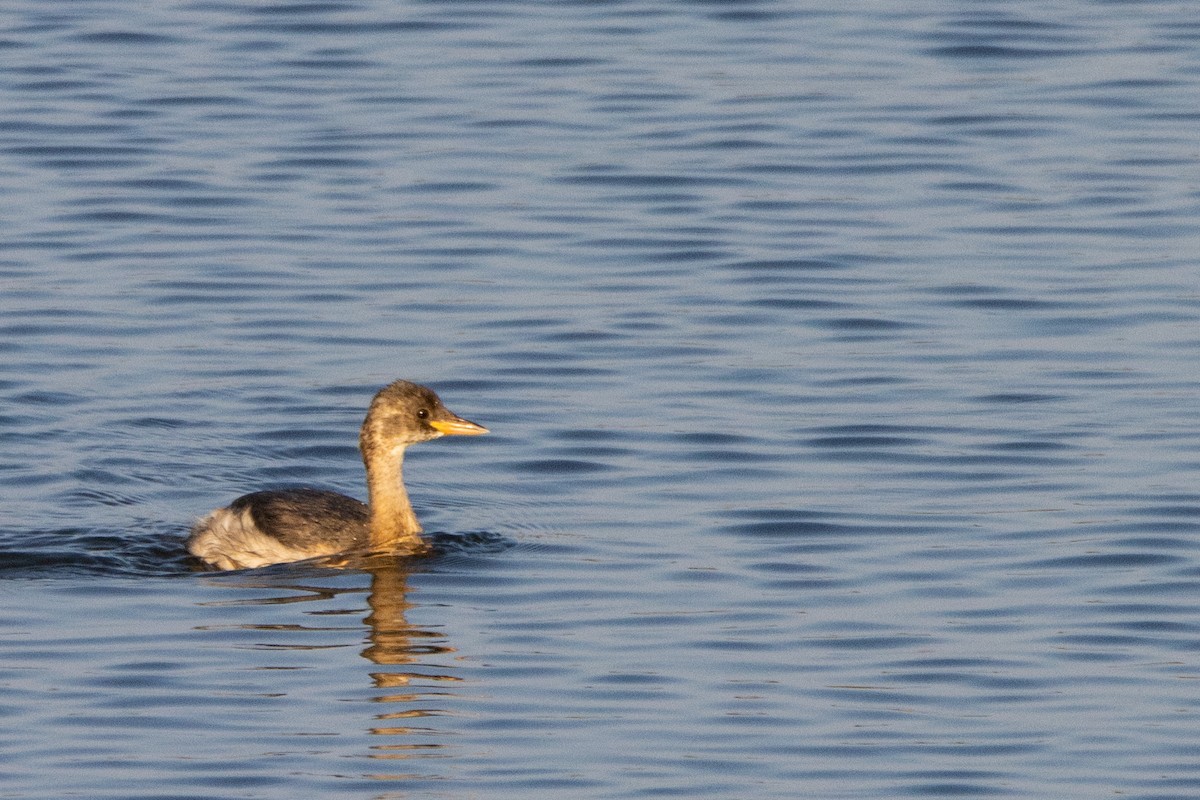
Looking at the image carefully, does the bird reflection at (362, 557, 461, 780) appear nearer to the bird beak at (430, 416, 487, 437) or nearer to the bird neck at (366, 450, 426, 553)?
the bird neck at (366, 450, 426, 553)

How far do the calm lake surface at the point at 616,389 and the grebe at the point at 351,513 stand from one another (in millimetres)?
169

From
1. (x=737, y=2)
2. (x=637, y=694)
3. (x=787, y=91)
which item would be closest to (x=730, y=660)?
(x=637, y=694)

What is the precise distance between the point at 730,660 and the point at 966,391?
4.50 m

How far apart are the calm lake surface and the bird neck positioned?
0.65 feet

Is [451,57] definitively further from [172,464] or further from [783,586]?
[783,586]

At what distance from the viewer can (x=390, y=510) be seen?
43.6 ft

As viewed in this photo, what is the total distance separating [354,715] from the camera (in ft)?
33.9

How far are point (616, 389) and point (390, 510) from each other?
240 centimetres

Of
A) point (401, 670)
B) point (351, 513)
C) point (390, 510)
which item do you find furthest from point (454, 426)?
point (401, 670)

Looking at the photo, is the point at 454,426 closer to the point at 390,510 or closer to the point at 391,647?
the point at 390,510

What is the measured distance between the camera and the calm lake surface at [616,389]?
10242 mm

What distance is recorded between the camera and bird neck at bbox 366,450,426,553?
1317cm

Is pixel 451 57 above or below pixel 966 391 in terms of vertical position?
above

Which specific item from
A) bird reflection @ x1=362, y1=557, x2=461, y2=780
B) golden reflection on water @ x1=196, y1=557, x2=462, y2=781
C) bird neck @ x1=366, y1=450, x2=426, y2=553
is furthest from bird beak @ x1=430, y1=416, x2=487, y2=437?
bird reflection @ x1=362, y1=557, x2=461, y2=780
